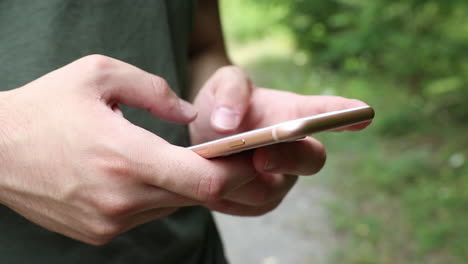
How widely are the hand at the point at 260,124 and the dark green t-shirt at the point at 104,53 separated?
10 centimetres

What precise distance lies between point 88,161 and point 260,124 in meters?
0.55

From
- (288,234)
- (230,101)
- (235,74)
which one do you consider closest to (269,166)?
(230,101)

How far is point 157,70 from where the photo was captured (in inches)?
41.9

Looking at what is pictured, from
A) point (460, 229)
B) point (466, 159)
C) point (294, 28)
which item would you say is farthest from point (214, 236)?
point (294, 28)

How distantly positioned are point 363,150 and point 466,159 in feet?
2.87

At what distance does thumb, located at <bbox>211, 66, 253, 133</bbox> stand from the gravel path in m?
2.30

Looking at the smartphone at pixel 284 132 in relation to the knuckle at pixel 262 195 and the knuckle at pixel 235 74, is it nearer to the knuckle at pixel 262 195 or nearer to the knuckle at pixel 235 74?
the knuckle at pixel 262 195

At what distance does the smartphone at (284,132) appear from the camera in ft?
2.15

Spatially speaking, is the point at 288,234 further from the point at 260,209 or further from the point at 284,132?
the point at 284,132

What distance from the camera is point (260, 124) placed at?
46.3 inches

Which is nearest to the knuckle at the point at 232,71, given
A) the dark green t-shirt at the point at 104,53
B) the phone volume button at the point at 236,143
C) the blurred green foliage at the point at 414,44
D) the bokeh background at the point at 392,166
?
the dark green t-shirt at the point at 104,53

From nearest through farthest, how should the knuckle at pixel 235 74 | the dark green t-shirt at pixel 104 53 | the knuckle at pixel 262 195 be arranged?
the dark green t-shirt at pixel 104 53 → the knuckle at pixel 262 195 → the knuckle at pixel 235 74

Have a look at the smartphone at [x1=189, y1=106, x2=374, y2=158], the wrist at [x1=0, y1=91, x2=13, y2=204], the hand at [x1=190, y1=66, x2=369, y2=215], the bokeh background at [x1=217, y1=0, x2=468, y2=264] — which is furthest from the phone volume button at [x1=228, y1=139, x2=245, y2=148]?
the bokeh background at [x1=217, y1=0, x2=468, y2=264]

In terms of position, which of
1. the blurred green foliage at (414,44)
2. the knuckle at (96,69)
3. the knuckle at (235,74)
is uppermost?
the knuckle at (96,69)
